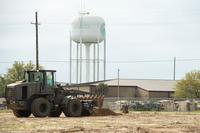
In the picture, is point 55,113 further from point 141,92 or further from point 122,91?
point 122,91

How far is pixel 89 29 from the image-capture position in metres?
105

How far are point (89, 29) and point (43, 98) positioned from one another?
63324 mm

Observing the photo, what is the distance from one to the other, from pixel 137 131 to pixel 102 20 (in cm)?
8040

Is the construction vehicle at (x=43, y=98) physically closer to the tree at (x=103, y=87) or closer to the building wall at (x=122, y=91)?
the tree at (x=103, y=87)

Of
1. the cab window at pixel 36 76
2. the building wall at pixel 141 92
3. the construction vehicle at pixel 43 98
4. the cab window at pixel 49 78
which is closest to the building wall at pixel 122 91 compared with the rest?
the building wall at pixel 141 92

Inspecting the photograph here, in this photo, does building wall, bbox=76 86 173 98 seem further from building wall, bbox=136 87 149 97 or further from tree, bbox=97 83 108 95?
tree, bbox=97 83 108 95

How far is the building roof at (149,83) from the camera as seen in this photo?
381 ft

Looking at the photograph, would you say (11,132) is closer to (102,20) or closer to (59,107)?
(59,107)

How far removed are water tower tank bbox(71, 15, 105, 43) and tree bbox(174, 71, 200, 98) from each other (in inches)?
698

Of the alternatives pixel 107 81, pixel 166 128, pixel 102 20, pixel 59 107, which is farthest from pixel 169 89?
pixel 166 128

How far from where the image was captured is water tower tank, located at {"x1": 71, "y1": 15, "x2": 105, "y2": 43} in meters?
104

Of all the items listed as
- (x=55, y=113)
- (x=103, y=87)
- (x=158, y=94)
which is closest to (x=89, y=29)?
(x=103, y=87)

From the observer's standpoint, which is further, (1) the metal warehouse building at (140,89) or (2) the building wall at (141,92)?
(2) the building wall at (141,92)

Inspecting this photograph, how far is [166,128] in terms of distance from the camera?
2855 cm
